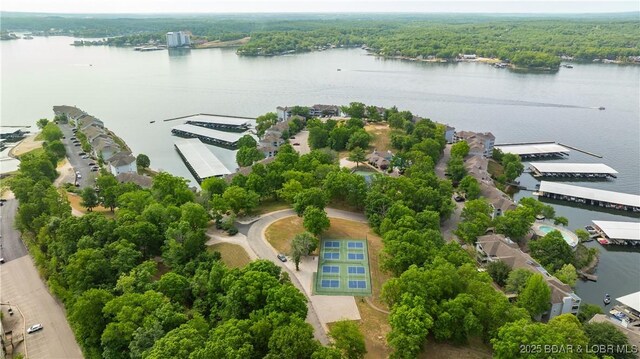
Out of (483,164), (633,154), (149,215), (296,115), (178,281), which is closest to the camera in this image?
(178,281)

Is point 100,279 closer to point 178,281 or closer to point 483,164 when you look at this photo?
point 178,281

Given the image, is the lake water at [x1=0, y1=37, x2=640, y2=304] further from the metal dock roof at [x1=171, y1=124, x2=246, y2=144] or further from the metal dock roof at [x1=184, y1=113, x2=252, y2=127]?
the metal dock roof at [x1=184, y1=113, x2=252, y2=127]

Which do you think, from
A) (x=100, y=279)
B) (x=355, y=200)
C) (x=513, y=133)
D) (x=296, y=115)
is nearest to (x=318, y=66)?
(x=296, y=115)

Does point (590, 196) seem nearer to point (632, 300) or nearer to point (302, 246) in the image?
point (632, 300)

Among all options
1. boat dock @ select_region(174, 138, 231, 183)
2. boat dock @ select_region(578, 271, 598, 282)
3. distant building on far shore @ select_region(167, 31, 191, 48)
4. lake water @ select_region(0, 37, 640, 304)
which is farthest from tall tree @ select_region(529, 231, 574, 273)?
distant building on far shore @ select_region(167, 31, 191, 48)

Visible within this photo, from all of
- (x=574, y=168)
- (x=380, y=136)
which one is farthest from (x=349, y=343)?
(x=574, y=168)

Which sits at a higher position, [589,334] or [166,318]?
[166,318]
